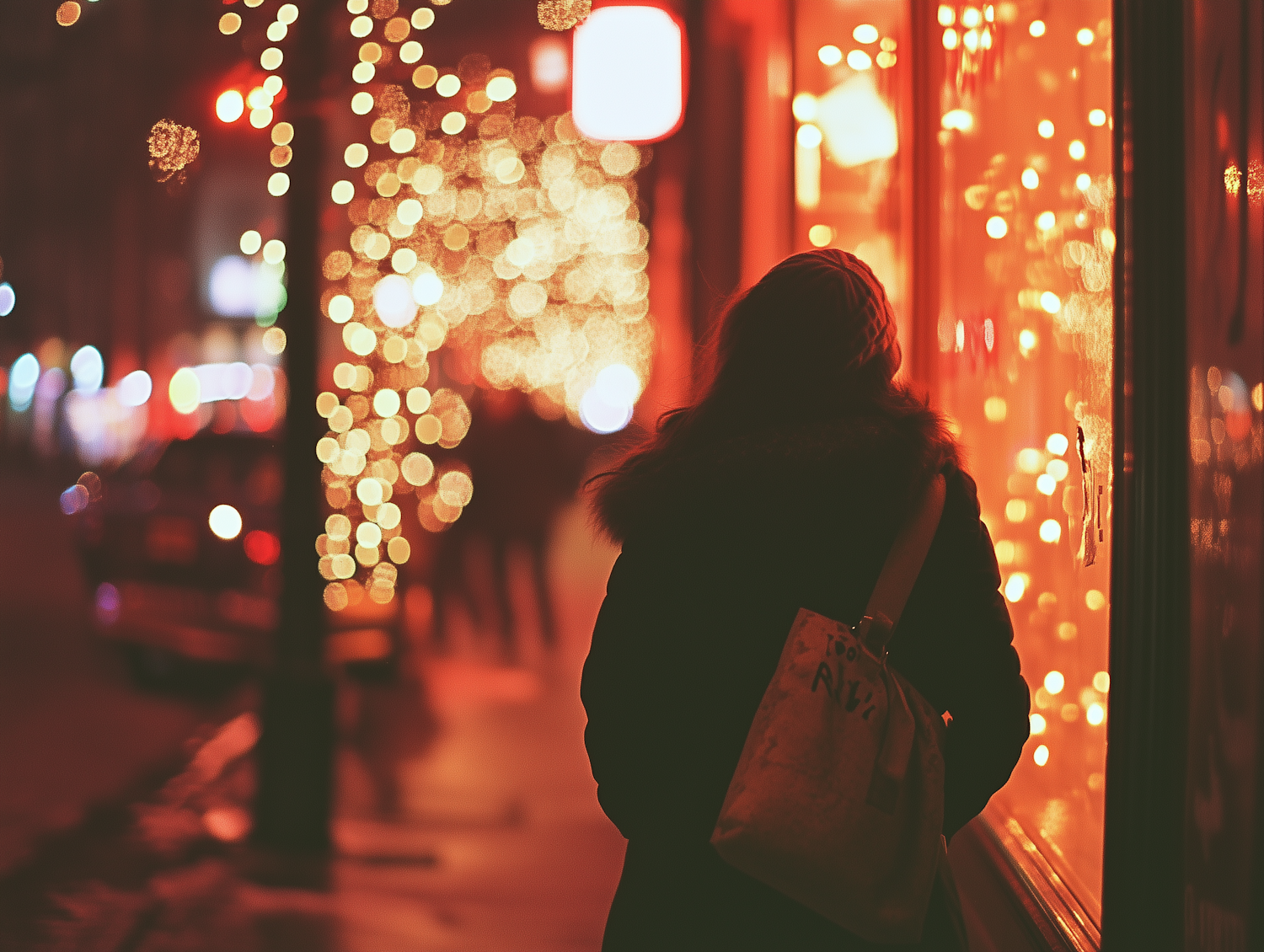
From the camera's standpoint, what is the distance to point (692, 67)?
1112cm

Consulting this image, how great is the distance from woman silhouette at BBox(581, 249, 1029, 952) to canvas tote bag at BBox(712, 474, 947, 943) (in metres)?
0.06

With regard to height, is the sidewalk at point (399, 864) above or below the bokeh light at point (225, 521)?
below

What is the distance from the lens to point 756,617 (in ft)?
5.55

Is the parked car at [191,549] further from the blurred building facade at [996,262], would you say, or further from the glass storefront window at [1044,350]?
the glass storefront window at [1044,350]

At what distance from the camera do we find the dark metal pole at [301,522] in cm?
477

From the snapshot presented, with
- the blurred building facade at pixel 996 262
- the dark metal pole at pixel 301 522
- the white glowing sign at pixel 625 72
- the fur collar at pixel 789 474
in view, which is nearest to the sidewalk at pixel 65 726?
the dark metal pole at pixel 301 522

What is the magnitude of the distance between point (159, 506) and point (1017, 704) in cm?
649

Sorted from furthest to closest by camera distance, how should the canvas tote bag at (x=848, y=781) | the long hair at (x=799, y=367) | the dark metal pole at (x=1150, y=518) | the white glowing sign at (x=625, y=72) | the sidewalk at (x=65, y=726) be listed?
the white glowing sign at (x=625, y=72), the sidewalk at (x=65, y=726), the dark metal pole at (x=1150, y=518), the long hair at (x=799, y=367), the canvas tote bag at (x=848, y=781)

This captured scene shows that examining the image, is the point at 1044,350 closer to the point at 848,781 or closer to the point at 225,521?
the point at 848,781

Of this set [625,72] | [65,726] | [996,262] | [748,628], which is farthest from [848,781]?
[65,726]

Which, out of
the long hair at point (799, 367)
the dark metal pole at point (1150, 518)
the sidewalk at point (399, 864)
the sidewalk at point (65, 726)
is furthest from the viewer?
the sidewalk at point (65, 726)

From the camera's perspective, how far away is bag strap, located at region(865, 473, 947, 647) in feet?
5.39

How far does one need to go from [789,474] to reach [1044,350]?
2012 mm

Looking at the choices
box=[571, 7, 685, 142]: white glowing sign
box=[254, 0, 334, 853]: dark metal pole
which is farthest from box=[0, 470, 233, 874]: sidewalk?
box=[571, 7, 685, 142]: white glowing sign
